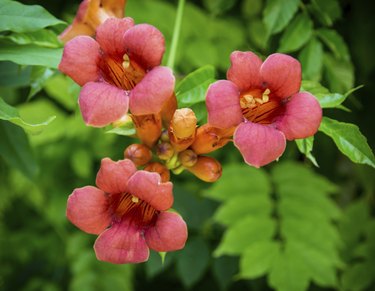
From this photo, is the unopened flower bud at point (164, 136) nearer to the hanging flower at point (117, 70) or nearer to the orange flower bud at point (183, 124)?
the orange flower bud at point (183, 124)

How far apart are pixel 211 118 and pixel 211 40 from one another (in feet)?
5.42

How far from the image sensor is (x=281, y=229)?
8.45 feet

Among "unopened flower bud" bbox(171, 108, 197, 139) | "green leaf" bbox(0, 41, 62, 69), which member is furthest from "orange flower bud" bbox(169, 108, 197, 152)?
"green leaf" bbox(0, 41, 62, 69)

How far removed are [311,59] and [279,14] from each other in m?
0.22

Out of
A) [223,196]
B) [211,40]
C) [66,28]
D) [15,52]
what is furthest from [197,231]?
[15,52]

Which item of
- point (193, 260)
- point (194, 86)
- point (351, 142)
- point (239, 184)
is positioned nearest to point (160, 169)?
point (194, 86)

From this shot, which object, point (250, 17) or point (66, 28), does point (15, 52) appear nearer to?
point (66, 28)

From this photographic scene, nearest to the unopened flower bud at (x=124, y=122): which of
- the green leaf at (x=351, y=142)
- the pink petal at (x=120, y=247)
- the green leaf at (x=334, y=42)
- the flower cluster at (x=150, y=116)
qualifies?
the flower cluster at (x=150, y=116)

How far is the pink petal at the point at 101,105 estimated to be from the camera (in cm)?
147

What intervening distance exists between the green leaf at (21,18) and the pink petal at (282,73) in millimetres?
653

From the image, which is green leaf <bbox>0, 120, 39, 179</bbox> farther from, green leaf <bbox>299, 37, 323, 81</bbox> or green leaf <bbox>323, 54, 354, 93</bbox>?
green leaf <bbox>323, 54, 354, 93</bbox>

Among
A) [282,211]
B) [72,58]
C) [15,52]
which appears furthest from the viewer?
[282,211]

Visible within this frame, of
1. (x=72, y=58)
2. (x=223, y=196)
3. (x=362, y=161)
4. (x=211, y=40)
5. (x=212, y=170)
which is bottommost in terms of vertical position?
(x=223, y=196)

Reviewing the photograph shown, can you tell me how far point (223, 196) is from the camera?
266 centimetres
